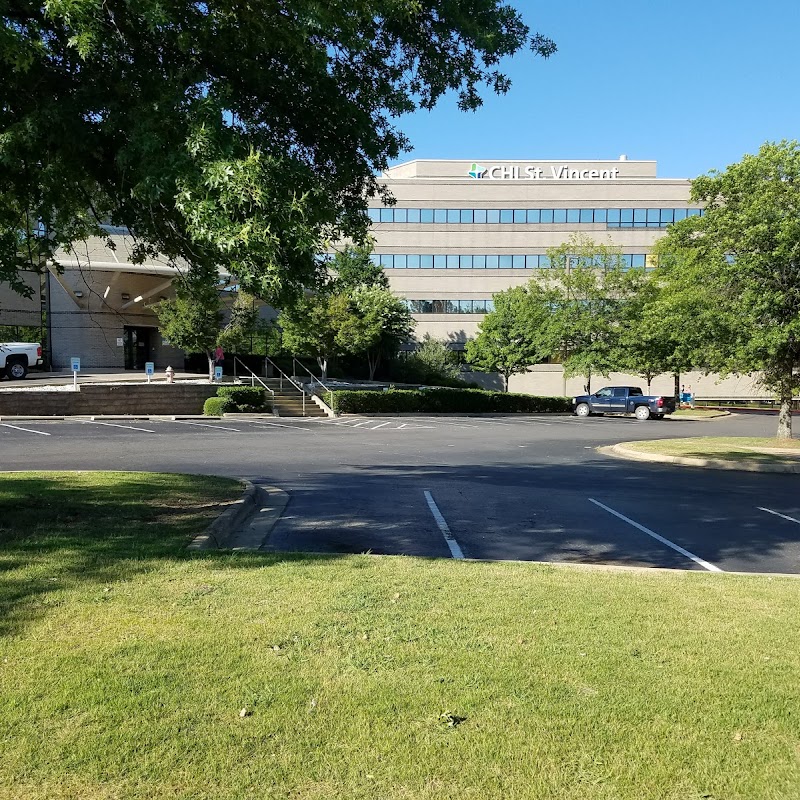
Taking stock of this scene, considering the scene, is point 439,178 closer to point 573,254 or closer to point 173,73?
point 573,254

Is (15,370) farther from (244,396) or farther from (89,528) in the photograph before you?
(89,528)

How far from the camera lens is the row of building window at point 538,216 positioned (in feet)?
197

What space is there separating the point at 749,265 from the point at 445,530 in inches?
557

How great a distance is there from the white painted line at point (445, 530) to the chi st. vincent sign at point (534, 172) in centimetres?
5669

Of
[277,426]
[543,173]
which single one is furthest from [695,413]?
[543,173]

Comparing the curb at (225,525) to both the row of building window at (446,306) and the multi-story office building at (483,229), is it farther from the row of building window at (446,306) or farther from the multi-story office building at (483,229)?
the multi-story office building at (483,229)

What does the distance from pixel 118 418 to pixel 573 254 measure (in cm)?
3308

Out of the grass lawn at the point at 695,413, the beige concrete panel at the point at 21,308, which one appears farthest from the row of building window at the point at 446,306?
the beige concrete panel at the point at 21,308

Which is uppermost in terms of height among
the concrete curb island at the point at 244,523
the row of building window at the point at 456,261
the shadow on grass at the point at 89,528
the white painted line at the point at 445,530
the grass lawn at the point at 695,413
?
the row of building window at the point at 456,261

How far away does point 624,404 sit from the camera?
38000 millimetres

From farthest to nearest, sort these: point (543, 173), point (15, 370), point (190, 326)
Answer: point (543, 173) → point (190, 326) → point (15, 370)

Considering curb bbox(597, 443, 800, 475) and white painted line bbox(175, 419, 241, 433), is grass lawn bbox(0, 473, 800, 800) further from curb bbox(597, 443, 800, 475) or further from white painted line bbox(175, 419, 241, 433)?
white painted line bbox(175, 419, 241, 433)

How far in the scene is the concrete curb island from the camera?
6.96m

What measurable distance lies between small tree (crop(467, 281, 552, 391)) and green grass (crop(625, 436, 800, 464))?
2478cm
